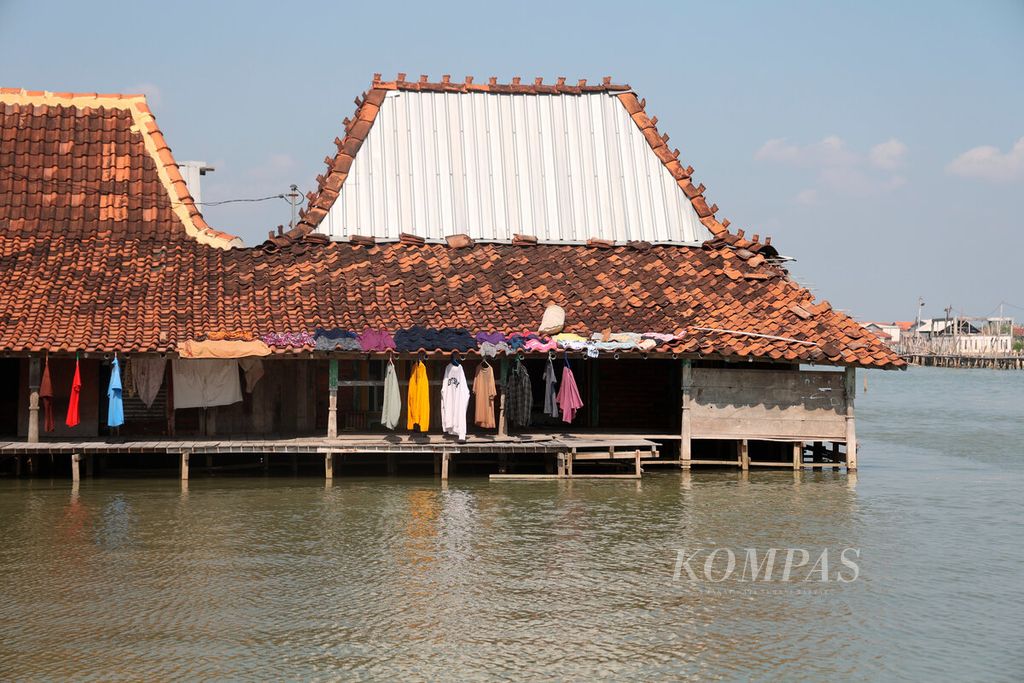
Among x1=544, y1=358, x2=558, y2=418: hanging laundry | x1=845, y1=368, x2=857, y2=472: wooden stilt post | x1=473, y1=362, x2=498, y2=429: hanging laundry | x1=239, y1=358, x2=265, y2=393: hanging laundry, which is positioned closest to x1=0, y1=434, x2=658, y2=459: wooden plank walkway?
x1=473, y1=362, x2=498, y2=429: hanging laundry

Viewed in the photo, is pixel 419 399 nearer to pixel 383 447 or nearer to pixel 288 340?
pixel 383 447

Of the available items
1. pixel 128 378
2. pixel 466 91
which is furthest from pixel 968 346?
pixel 128 378

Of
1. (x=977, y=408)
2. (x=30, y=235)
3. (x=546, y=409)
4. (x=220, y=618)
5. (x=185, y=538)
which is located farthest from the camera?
(x=977, y=408)

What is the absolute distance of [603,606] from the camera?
1356 centimetres

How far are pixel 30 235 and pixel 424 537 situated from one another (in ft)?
40.5

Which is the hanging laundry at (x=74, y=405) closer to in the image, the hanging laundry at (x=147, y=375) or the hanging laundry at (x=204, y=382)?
the hanging laundry at (x=147, y=375)

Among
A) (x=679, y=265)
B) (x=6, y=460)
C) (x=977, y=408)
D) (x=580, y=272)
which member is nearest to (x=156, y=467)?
(x=6, y=460)

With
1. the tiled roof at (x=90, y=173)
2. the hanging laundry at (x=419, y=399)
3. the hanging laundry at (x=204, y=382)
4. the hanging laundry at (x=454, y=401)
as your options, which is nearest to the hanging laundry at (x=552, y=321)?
the hanging laundry at (x=454, y=401)

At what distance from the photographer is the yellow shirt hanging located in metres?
22.4

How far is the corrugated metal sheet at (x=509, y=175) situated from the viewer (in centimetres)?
2655

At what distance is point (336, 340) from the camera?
21.5 m

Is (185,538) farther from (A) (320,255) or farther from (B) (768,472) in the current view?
(B) (768,472)

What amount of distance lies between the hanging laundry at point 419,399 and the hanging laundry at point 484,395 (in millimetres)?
911

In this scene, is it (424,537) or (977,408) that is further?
(977,408)
